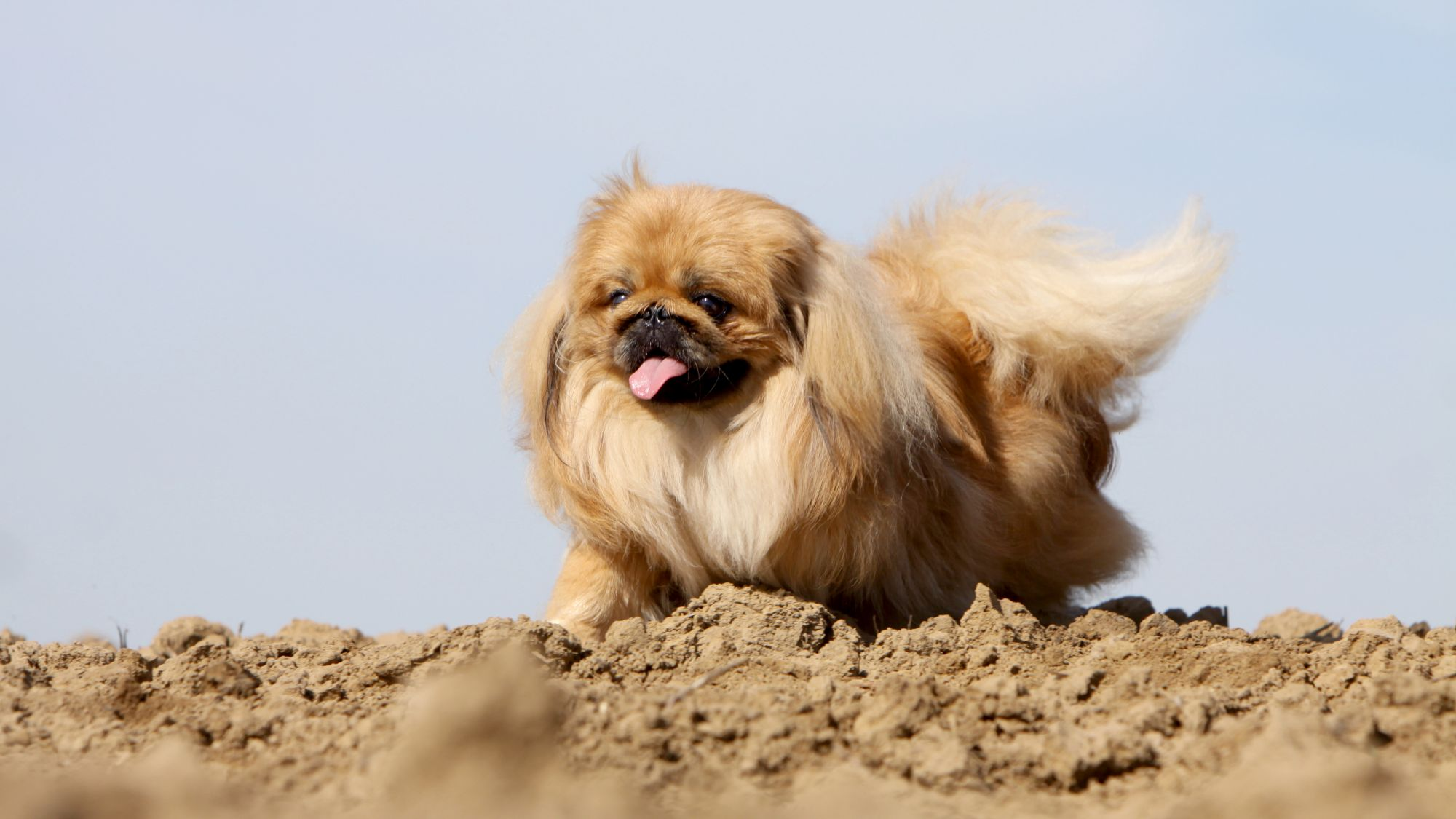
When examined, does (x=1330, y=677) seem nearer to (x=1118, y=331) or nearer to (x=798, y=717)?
(x=798, y=717)

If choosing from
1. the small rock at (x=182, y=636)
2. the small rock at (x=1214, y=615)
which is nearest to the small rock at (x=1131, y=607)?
the small rock at (x=1214, y=615)

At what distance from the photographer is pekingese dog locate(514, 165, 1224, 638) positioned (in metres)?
4.86

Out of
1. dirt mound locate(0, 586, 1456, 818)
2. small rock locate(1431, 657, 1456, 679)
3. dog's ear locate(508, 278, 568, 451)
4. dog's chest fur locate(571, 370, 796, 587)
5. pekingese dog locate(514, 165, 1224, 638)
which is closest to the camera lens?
dirt mound locate(0, 586, 1456, 818)

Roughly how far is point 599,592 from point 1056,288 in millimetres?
2241

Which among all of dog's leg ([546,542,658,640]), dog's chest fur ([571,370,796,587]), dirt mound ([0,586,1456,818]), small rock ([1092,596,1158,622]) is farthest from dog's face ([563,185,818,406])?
small rock ([1092,596,1158,622])

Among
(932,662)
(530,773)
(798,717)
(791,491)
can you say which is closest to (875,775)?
(798,717)

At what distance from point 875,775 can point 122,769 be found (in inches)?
58.0

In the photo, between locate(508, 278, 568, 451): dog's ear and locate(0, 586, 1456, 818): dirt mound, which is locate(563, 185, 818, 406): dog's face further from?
locate(0, 586, 1456, 818): dirt mound

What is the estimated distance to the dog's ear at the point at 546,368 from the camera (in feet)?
17.0

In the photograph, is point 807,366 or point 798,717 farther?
point 807,366

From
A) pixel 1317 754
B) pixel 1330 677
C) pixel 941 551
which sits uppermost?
pixel 1317 754

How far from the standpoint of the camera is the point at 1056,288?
613cm

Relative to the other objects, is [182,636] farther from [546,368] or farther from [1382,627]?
[1382,627]

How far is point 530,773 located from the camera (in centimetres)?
263
